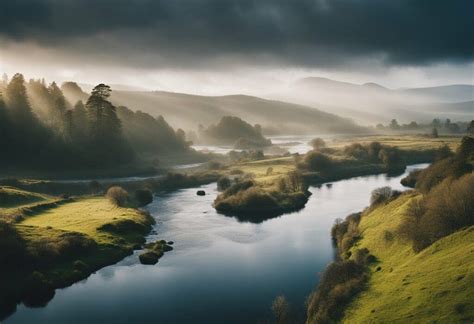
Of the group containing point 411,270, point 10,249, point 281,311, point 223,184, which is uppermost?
point 411,270

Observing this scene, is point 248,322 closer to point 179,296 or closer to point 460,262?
point 179,296

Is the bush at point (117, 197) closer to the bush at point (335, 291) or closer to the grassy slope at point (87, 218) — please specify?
the grassy slope at point (87, 218)

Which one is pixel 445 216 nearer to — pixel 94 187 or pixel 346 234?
pixel 346 234

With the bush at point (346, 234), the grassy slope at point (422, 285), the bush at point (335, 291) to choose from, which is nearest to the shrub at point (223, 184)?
the bush at point (346, 234)

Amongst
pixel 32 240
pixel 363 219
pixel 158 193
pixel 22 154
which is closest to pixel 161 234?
pixel 32 240

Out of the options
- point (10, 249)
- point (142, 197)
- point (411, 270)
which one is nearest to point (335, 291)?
point (411, 270)

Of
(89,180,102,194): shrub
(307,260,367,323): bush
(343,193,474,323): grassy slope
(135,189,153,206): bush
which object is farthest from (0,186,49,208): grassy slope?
(343,193,474,323): grassy slope

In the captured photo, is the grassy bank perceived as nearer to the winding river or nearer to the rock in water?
the winding river
